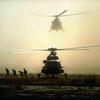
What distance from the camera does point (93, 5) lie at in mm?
4602

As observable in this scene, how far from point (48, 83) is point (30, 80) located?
267mm

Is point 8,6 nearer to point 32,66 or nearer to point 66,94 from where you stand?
point 32,66

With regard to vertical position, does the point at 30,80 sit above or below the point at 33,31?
below

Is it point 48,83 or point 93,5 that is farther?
point 93,5

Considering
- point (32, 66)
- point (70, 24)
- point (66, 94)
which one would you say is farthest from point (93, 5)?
point (66, 94)

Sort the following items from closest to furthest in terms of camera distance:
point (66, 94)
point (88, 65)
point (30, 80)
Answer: point (66, 94)
point (30, 80)
point (88, 65)

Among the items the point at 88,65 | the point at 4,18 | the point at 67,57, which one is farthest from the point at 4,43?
the point at 88,65

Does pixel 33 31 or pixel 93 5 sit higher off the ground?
pixel 93 5

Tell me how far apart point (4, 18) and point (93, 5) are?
136cm

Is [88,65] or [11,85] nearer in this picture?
[11,85]

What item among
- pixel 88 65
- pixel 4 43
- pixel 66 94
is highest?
pixel 4 43

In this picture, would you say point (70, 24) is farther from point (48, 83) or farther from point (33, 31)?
point (48, 83)

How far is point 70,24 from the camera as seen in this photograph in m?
4.61

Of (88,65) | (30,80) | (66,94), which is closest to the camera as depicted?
(66,94)
